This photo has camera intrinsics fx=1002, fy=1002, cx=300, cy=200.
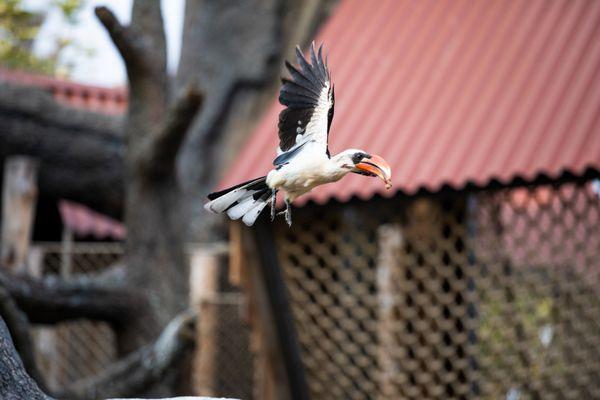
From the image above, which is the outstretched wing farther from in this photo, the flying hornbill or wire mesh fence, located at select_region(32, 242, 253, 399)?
wire mesh fence, located at select_region(32, 242, 253, 399)

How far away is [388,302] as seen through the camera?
21.6 feet

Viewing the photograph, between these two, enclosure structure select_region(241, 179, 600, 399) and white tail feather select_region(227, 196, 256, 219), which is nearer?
white tail feather select_region(227, 196, 256, 219)

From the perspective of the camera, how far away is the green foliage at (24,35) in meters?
10.5

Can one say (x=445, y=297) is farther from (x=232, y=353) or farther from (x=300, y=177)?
(x=300, y=177)

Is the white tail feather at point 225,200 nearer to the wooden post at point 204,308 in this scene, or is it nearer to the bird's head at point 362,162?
the bird's head at point 362,162

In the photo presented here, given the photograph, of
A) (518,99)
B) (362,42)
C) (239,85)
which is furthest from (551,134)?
(239,85)

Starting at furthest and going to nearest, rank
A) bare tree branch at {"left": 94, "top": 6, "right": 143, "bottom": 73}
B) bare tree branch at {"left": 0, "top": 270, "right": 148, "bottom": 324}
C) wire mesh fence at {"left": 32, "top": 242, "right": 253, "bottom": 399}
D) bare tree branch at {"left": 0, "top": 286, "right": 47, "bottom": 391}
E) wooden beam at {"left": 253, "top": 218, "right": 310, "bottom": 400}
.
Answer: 1. wire mesh fence at {"left": 32, "top": 242, "right": 253, "bottom": 399}
2. wooden beam at {"left": 253, "top": 218, "right": 310, "bottom": 400}
3. bare tree branch at {"left": 0, "top": 270, "right": 148, "bottom": 324}
4. bare tree branch at {"left": 94, "top": 6, "right": 143, "bottom": 73}
5. bare tree branch at {"left": 0, "top": 286, "right": 47, "bottom": 391}

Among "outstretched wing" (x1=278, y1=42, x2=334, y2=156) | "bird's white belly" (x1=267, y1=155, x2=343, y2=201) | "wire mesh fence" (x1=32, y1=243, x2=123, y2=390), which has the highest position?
"outstretched wing" (x1=278, y1=42, x2=334, y2=156)

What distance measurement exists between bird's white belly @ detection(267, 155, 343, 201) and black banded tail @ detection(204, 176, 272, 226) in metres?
0.07

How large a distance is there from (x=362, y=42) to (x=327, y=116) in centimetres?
510

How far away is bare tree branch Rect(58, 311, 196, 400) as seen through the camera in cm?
566

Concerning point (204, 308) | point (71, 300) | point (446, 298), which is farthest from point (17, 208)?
point (446, 298)

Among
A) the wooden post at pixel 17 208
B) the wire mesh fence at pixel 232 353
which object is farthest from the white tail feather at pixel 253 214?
the wire mesh fence at pixel 232 353

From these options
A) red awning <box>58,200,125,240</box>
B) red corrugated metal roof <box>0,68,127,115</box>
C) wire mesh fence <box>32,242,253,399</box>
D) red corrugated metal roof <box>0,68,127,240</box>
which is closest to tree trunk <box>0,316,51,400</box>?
wire mesh fence <box>32,242,253,399</box>
